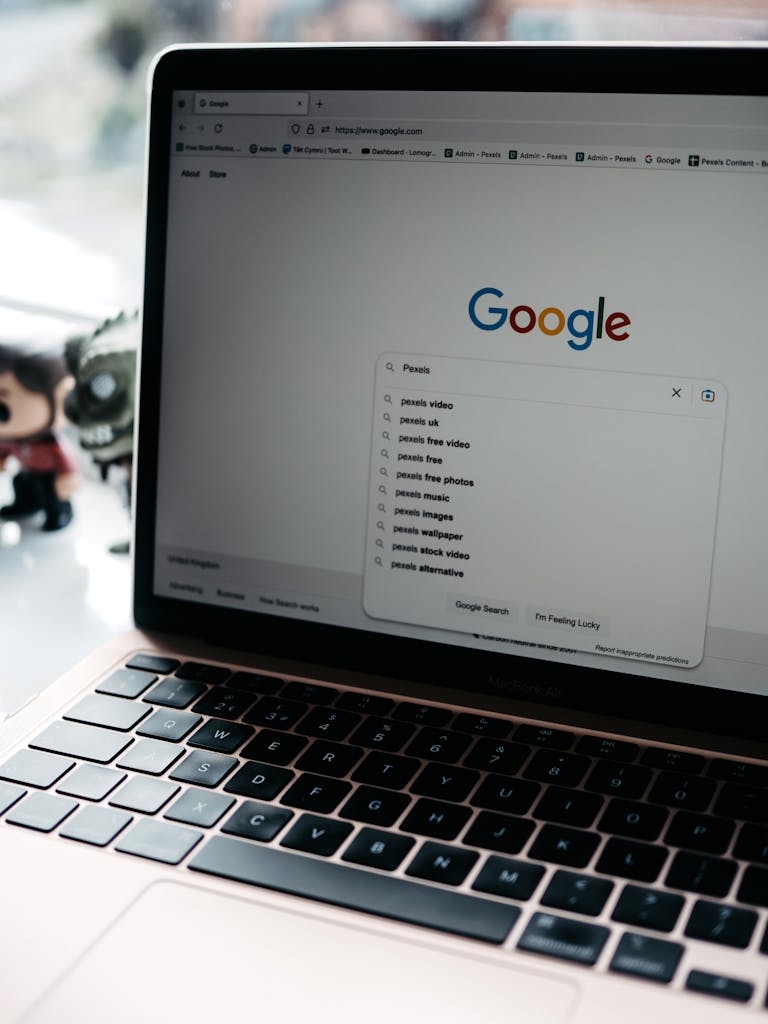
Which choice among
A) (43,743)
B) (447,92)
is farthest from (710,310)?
(43,743)

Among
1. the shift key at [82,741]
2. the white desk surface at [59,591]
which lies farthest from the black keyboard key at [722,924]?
the white desk surface at [59,591]

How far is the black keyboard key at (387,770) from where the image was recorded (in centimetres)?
54

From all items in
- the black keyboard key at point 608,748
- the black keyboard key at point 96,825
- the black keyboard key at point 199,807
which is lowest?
the black keyboard key at point 96,825

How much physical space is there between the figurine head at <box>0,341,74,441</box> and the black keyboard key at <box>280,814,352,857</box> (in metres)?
0.50

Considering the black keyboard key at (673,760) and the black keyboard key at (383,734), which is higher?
the black keyboard key at (673,760)

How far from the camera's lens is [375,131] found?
2.01ft

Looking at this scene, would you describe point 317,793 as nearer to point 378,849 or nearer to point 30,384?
point 378,849

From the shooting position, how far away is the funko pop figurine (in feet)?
2.81

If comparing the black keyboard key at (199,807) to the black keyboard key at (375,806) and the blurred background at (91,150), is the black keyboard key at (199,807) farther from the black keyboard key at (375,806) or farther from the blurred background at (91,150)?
the blurred background at (91,150)

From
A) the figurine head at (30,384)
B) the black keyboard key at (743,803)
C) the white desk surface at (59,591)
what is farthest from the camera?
A: the figurine head at (30,384)

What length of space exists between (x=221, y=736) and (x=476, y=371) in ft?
0.86

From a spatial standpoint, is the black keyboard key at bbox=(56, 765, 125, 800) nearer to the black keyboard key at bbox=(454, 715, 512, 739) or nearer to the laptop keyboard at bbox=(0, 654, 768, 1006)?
the laptop keyboard at bbox=(0, 654, 768, 1006)

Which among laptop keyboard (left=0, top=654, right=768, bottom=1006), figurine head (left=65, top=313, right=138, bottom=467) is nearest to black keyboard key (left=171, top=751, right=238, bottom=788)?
laptop keyboard (left=0, top=654, right=768, bottom=1006)

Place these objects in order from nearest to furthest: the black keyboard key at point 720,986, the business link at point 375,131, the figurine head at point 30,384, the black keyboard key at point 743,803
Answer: the black keyboard key at point 720,986
the black keyboard key at point 743,803
the business link at point 375,131
the figurine head at point 30,384
